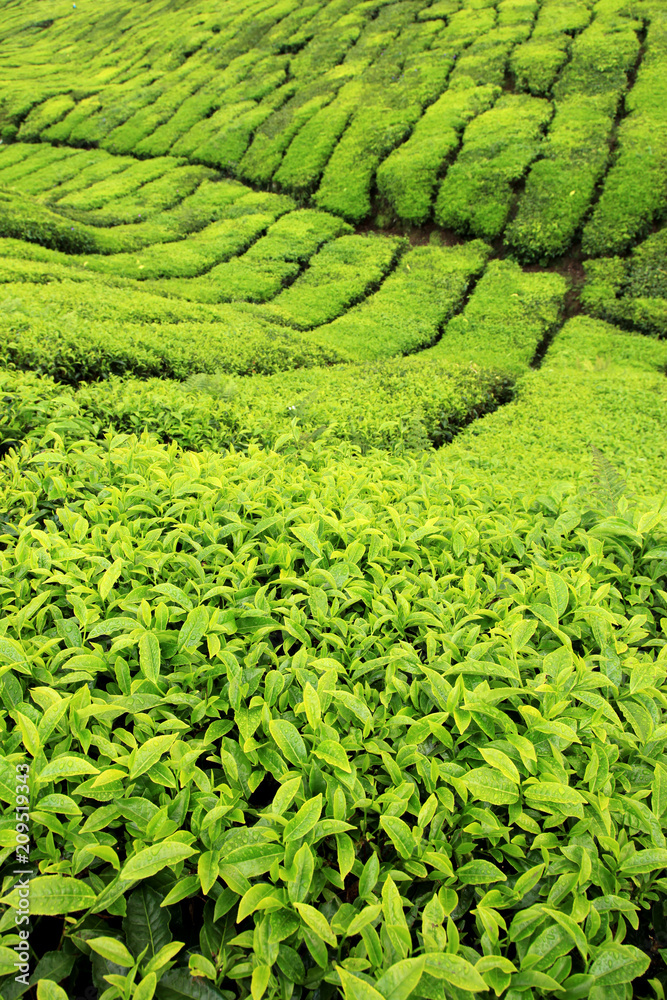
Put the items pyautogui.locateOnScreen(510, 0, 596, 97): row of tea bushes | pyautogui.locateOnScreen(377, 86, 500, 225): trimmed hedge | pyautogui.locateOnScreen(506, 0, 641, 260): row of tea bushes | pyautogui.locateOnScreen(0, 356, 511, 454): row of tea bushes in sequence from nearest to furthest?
1. pyautogui.locateOnScreen(0, 356, 511, 454): row of tea bushes
2. pyautogui.locateOnScreen(506, 0, 641, 260): row of tea bushes
3. pyautogui.locateOnScreen(377, 86, 500, 225): trimmed hedge
4. pyautogui.locateOnScreen(510, 0, 596, 97): row of tea bushes

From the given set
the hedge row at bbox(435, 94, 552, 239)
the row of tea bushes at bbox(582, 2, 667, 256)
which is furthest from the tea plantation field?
the hedge row at bbox(435, 94, 552, 239)

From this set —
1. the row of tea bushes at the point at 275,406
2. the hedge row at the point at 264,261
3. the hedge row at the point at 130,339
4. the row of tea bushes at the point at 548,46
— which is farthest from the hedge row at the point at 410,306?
the row of tea bushes at the point at 548,46

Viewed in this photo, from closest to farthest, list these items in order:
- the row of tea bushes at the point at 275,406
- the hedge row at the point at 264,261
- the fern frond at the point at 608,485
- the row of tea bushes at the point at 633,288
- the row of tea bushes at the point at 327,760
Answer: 1. the row of tea bushes at the point at 327,760
2. the fern frond at the point at 608,485
3. the row of tea bushes at the point at 275,406
4. the row of tea bushes at the point at 633,288
5. the hedge row at the point at 264,261

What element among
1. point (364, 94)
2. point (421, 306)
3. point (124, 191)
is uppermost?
point (364, 94)

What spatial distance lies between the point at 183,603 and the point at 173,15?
48.5 meters

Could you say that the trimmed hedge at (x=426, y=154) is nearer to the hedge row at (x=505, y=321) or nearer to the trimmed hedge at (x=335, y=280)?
the trimmed hedge at (x=335, y=280)

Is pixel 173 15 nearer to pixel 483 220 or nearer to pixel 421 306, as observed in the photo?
pixel 483 220

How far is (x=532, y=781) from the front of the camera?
5.07 feet

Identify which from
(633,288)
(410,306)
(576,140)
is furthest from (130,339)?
(576,140)

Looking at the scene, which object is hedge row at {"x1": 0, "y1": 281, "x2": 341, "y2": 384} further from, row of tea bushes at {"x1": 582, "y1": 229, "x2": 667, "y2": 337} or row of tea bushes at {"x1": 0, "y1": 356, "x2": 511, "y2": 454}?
row of tea bushes at {"x1": 582, "y1": 229, "x2": 667, "y2": 337}

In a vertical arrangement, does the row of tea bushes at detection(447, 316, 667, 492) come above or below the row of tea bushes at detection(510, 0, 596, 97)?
below

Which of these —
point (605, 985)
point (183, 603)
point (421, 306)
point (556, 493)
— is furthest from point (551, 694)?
point (421, 306)

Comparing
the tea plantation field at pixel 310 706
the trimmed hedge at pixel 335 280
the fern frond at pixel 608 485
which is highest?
the tea plantation field at pixel 310 706

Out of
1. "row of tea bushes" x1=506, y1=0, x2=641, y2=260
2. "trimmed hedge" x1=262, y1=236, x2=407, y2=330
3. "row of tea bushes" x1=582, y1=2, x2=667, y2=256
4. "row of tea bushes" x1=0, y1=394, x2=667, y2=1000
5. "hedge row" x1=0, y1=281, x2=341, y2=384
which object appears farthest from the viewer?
"row of tea bushes" x1=506, y1=0, x2=641, y2=260
